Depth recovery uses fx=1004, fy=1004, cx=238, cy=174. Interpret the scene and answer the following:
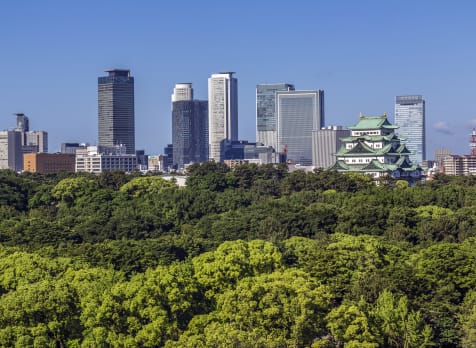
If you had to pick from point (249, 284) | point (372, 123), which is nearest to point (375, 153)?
point (372, 123)

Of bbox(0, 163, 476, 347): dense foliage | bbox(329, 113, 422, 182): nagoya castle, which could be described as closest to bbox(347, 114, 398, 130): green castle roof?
bbox(329, 113, 422, 182): nagoya castle

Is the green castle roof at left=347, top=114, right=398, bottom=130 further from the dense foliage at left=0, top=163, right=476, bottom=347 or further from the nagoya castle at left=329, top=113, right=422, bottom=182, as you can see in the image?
the dense foliage at left=0, top=163, right=476, bottom=347

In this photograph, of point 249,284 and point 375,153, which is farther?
point 375,153

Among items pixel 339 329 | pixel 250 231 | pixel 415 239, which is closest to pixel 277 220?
pixel 250 231

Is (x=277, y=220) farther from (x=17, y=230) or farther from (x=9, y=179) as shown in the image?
(x=9, y=179)

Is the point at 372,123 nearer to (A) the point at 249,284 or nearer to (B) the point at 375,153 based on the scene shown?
(B) the point at 375,153

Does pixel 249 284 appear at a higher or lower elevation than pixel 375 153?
lower

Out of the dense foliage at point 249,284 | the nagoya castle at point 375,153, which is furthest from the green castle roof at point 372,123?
the dense foliage at point 249,284
